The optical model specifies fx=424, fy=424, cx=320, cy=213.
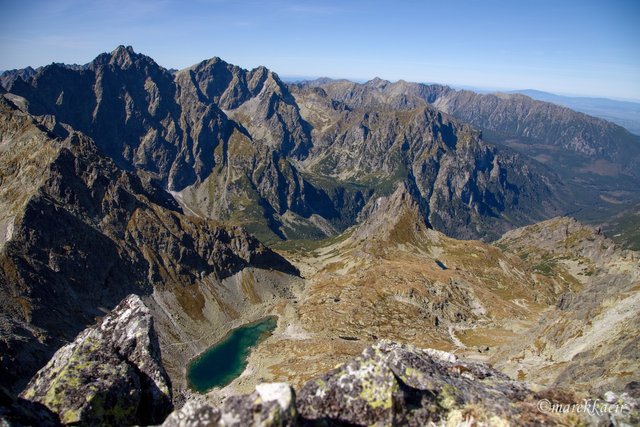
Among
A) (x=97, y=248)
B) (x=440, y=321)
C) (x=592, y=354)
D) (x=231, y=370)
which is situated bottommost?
(x=231, y=370)

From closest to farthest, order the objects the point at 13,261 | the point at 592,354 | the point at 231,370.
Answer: the point at 592,354, the point at 13,261, the point at 231,370

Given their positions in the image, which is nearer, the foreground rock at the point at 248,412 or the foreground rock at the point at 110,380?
the foreground rock at the point at 248,412

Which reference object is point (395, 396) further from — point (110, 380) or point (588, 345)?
point (588, 345)

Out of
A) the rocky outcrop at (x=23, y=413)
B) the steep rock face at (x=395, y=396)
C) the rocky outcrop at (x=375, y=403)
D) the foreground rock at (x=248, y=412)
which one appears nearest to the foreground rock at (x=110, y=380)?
the rocky outcrop at (x=23, y=413)

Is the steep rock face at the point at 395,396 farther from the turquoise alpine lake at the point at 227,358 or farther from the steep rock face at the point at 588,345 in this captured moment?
the turquoise alpine lake at the point at 227,358

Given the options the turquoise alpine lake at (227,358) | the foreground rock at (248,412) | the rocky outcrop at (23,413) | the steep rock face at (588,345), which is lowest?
the turquoise alpine lake at (227,358)

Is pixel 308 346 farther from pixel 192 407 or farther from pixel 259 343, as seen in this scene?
pixel 192 407

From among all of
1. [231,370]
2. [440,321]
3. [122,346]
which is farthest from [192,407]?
[440,321]
